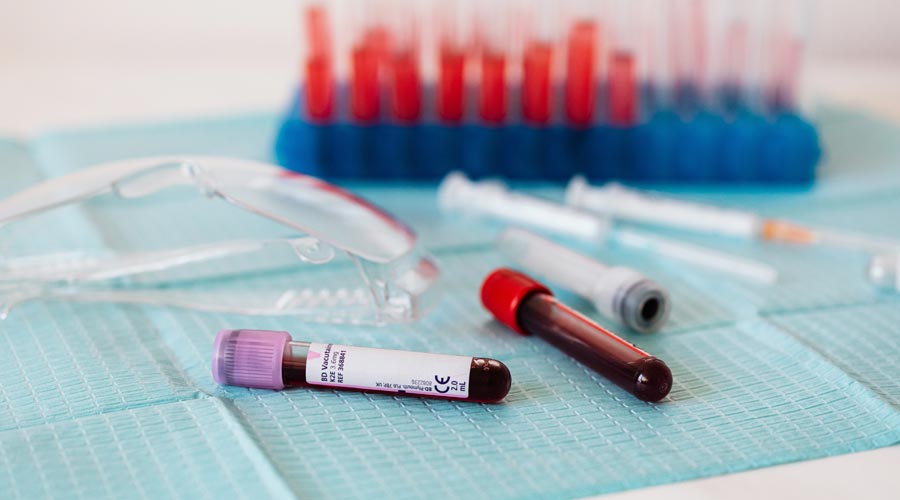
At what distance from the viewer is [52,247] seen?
0.86m

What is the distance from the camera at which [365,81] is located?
103 centimetres

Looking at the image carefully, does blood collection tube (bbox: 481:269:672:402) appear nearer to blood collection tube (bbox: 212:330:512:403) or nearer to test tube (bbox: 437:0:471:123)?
blood collection tube (bbox: 212:330:512:403)

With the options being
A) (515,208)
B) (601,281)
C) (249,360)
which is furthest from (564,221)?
(249,360)

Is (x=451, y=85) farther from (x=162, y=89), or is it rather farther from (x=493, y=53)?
(x=162, y=89)

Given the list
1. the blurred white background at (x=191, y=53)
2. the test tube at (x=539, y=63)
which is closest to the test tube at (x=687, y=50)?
the test tube at (x=539, y=63)

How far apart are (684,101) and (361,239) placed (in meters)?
0.49

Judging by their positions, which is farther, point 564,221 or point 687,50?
point 687,50

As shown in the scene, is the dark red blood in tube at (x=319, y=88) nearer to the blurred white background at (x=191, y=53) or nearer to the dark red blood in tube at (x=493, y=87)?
the dark red blood in tube at (x=493, y=87)

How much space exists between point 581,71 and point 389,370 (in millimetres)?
512

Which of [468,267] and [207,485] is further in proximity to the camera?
[468,267]

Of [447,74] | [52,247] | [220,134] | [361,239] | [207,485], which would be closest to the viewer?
[207,485]

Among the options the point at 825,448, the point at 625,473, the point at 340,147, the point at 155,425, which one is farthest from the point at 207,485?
the point at 340,147

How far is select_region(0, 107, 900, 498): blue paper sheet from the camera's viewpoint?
0.56m

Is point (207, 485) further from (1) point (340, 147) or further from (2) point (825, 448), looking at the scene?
(1) point (340, 147)
